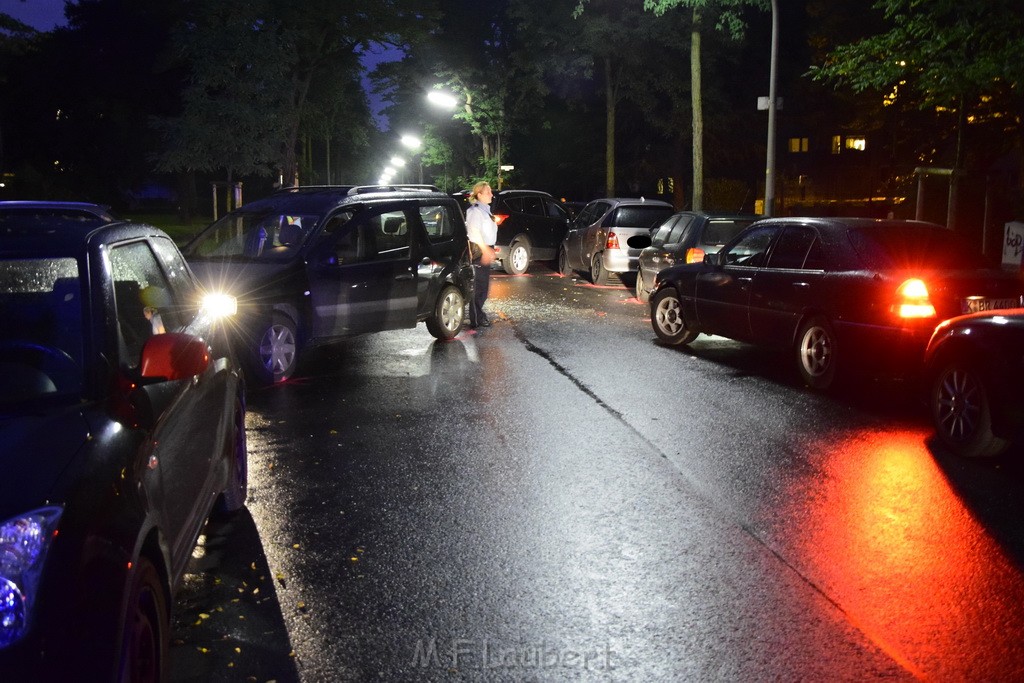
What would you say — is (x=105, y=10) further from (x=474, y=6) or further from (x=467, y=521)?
(x=467, y=521)

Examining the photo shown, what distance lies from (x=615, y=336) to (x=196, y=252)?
18.2ft

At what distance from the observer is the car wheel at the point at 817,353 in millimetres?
10055

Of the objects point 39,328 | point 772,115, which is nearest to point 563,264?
point 772,115

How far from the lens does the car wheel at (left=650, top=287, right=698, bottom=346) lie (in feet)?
43.1

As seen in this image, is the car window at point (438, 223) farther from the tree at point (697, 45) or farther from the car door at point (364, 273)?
the tree at point (697, 45)

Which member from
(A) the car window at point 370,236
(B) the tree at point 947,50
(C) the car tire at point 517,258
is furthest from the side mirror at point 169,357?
(C) the car tire at point 517,258

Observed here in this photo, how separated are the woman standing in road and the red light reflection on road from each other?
783 cm

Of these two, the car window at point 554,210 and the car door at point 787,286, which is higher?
the car window at point 554,210

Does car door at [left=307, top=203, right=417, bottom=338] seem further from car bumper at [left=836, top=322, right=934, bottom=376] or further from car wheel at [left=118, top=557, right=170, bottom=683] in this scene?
car wheel at [left=118, top=557, right=170, bottom=683]

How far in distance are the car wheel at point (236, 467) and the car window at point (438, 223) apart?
7179 millimetres

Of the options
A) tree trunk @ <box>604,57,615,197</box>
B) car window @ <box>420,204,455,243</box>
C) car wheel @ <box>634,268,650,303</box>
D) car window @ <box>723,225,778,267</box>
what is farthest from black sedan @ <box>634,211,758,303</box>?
tree trunk @ <box>604,57,615,197</box>

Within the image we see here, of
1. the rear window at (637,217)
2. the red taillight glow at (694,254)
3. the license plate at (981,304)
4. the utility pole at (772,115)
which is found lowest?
the license plate at (981,304)

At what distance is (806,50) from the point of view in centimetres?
6009

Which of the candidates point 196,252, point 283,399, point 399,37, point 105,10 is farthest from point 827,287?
point 105,10
